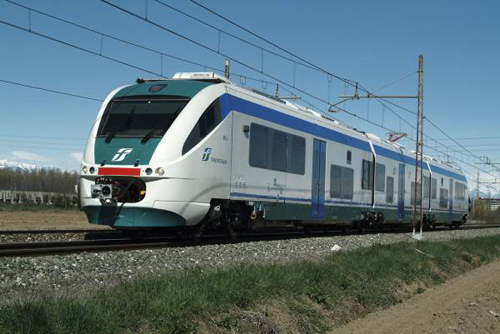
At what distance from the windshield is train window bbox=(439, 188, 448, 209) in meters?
26.4

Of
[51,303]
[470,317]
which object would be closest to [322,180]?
[470,317]

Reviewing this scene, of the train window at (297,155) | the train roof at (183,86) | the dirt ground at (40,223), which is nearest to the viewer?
the train roof at (183,86)

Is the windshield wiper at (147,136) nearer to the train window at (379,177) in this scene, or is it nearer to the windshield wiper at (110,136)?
the windshield wiper at (110,136)

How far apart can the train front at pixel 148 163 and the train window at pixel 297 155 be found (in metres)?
4.46

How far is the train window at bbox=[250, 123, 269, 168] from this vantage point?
52.9 feet

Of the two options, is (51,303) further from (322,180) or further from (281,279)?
(322,180)

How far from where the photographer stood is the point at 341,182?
22359 mm

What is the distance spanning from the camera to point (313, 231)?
2592cm

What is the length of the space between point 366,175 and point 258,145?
973 cm

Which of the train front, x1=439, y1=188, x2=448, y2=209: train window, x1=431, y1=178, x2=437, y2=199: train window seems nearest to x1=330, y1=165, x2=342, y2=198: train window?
the train front

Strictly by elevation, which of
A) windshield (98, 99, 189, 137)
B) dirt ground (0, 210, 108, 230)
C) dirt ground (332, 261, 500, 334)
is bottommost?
dirt ground (332, 261, 500, 334)

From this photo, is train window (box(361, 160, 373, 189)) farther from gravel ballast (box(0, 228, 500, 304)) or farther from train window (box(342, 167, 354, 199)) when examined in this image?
gravel ballast (box(0, 228, 500, 304))

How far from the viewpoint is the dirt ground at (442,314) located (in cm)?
932

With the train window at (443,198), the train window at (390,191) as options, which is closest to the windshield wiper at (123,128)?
the train window at (390,191)
